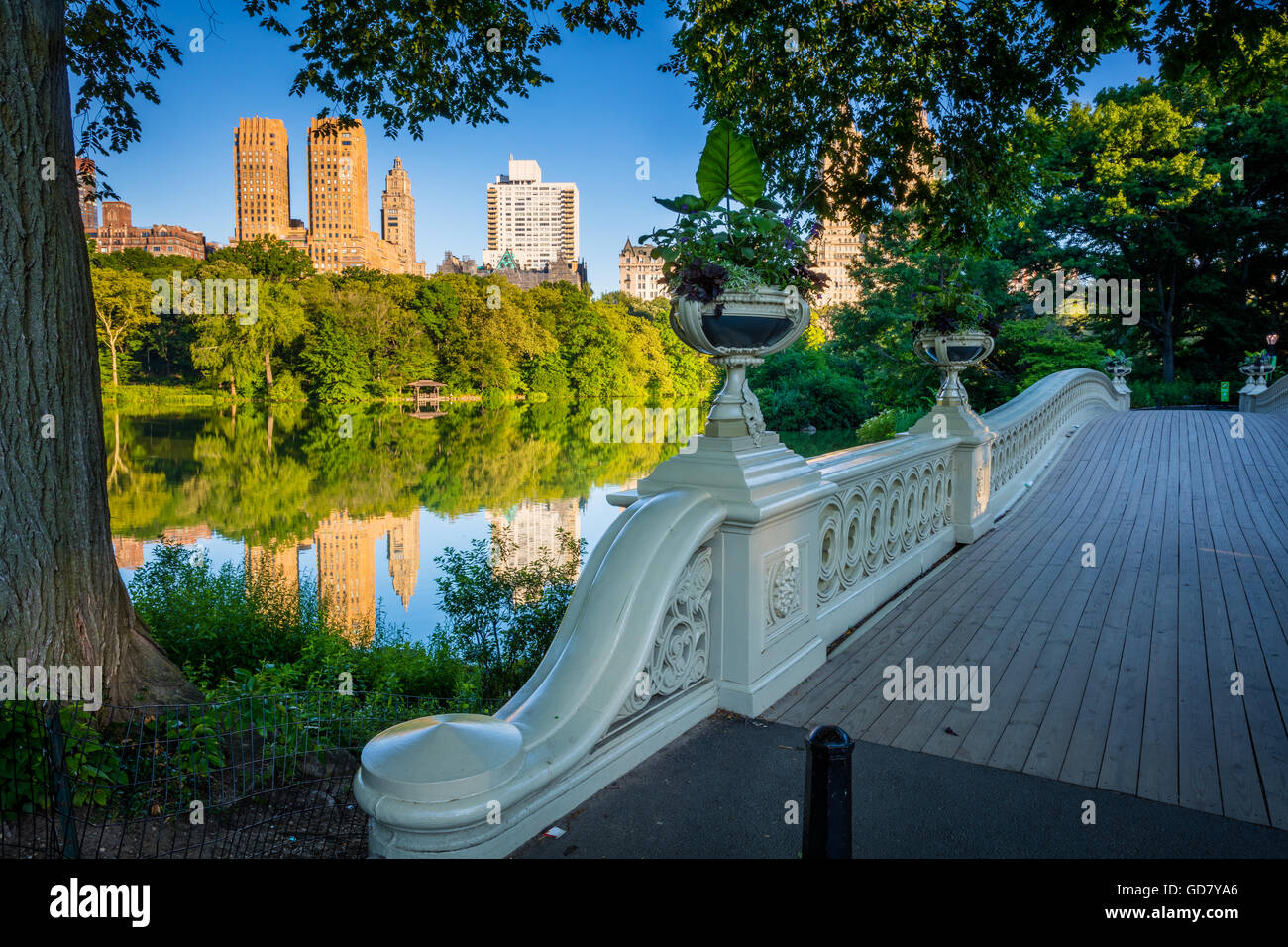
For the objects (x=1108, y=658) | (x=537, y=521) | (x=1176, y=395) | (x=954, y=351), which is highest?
(x=1176, y=395)

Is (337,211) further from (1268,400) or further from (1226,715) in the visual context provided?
(1226,715)

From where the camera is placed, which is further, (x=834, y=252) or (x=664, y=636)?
(x=834, y=252)

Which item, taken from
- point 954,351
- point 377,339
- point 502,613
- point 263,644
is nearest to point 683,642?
point 954,351

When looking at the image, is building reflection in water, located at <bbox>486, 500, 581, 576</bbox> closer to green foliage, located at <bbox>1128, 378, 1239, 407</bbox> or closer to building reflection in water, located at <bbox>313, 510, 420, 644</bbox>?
building reflection in water, located at <bbox>313, 510, 420, 644</bbox>

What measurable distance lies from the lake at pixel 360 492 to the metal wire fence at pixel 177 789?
6.92 m

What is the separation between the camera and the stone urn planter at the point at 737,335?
11.5 ft

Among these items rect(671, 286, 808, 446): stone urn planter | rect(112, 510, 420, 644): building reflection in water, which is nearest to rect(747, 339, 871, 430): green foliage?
rect(112, 510, 420, 644): building reflection in water

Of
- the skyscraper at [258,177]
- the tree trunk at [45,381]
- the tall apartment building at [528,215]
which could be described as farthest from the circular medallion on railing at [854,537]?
the tall apartment building at [528,215]

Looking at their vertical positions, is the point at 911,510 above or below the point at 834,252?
below

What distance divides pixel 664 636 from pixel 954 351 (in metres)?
5.48

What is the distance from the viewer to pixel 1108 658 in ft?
13.7

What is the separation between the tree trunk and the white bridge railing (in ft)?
8.61

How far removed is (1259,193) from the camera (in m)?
29.5
